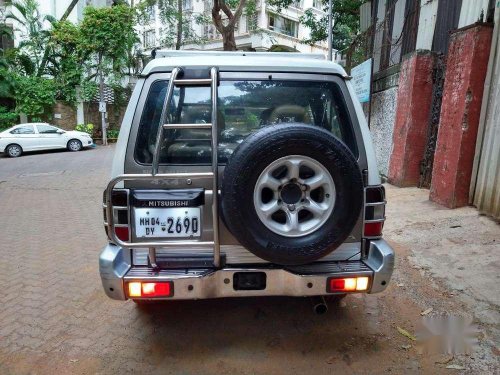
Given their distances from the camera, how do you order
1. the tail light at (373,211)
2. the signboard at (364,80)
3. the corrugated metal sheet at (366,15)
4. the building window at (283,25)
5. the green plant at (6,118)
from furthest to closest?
the building window at (283,25) < the green plant at (6,118) < the corrugated metal sheet at (366,15) < the signboard at (364,80) < the tail light at (373,211)

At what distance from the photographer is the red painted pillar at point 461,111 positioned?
5.30 m

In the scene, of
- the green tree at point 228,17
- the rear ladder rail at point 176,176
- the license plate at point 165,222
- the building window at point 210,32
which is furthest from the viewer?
the building window at point 210,32

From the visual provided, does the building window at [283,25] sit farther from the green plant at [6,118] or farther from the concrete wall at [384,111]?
the concrete wall at [384,111]

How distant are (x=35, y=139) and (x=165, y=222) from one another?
693 inches

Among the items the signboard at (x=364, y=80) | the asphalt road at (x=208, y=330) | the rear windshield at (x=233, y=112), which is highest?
the signboard at (x=364, y=80)

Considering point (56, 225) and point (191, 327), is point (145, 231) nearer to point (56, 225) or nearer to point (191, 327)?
point (191, 327)

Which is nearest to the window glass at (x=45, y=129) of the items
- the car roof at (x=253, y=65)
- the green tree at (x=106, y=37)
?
the green tree at (x=106, y=37)

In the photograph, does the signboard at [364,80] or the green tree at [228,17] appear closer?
the signboard at [364,80]

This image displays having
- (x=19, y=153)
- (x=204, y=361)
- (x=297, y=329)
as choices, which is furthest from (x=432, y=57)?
(x=19, y=153)

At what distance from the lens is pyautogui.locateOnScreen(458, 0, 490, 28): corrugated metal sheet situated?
5.35 meters

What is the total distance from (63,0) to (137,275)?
27.1 metres

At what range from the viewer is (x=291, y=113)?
281 centimetres

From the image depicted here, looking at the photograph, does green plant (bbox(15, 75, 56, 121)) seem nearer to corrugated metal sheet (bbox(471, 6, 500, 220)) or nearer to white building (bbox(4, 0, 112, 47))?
white building (bbox(4, 0, 112, 47))

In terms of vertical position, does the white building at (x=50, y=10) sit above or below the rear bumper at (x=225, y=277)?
above
